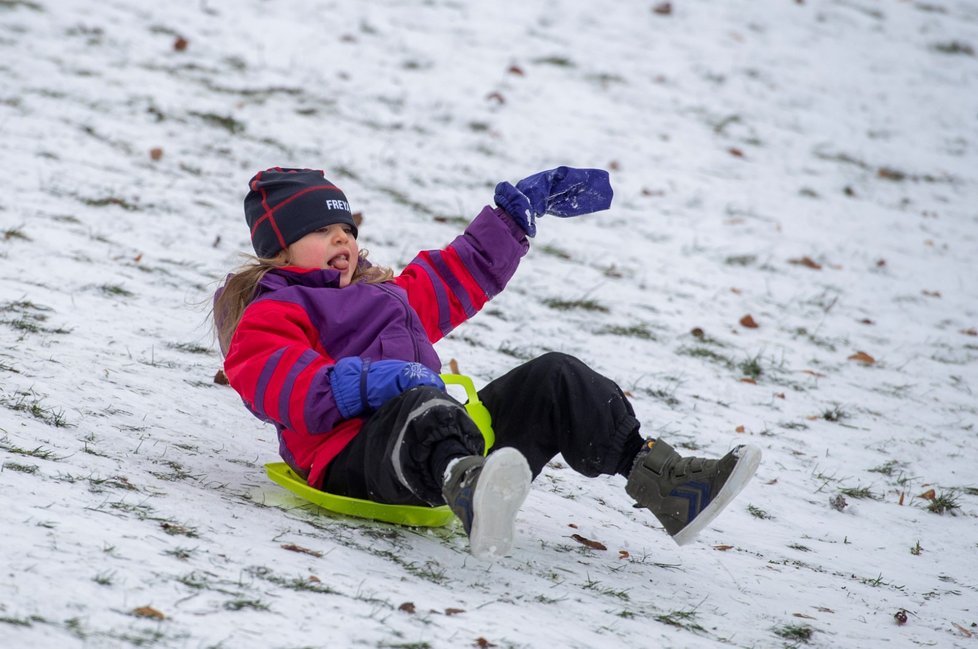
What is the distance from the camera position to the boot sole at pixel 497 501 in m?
2.62

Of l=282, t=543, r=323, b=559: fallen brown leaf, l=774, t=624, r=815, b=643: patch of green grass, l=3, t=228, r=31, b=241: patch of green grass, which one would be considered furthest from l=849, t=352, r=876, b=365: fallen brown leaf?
l=3, t=228, r=31, b=241: patch of green grass

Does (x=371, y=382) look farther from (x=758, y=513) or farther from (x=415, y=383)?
(x=758, y=513)

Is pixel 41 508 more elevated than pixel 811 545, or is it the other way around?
pixel 41 508

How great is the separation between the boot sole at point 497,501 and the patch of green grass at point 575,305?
137 inches

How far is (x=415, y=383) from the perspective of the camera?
301cm

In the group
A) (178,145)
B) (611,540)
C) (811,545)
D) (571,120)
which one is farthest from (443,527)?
(571,120)

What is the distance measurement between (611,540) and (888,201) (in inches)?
250

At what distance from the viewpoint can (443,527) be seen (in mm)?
3277

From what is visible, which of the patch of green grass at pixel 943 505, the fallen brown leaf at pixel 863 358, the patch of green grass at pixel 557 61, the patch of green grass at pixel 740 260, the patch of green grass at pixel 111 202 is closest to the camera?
the patch of green grass at pixel 943 505

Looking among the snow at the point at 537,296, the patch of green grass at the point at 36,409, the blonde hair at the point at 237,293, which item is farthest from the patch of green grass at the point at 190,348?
the patch of green grass at the point at 36,409

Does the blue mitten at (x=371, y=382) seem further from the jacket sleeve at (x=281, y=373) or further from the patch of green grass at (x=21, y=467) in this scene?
the patch of green grass at (x=21, y=467)

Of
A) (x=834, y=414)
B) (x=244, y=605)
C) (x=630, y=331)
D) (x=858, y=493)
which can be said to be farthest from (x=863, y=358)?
(x=244, y=605)

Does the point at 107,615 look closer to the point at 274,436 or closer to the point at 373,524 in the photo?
the point at 373,524

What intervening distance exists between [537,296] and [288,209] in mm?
2813
